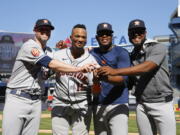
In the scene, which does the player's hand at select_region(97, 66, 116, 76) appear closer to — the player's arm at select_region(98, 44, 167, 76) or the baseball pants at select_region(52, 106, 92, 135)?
the player's arm at select_region(98, 44, 167, 76)

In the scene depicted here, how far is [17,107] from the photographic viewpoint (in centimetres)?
393

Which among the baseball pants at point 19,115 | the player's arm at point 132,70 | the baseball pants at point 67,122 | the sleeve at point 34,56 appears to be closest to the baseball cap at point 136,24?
the player's arm at point 132,70

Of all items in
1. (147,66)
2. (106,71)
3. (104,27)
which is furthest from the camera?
(104,27)

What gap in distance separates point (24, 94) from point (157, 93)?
1.61 meters

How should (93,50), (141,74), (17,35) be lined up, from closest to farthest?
1. (141,74)
2. (93,50)
3. (17,35)

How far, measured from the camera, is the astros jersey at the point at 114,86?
13.1ft

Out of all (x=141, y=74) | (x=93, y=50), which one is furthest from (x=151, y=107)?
(x=93, y=50)

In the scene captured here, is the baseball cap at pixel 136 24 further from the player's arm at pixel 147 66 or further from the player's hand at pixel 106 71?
the player's hand at pixel 106 71

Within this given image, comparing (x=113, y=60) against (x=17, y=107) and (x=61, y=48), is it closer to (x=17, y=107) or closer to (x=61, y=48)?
(x=61, y=48)

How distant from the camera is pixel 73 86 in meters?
3.88

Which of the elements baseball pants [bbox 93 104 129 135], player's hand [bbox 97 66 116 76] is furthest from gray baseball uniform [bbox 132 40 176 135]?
player's hand [bbox 97 66 116 76]

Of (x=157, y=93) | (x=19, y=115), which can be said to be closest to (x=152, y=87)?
(x=157, y=93)

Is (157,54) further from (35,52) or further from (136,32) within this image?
(35,52)

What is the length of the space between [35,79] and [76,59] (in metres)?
0.57
